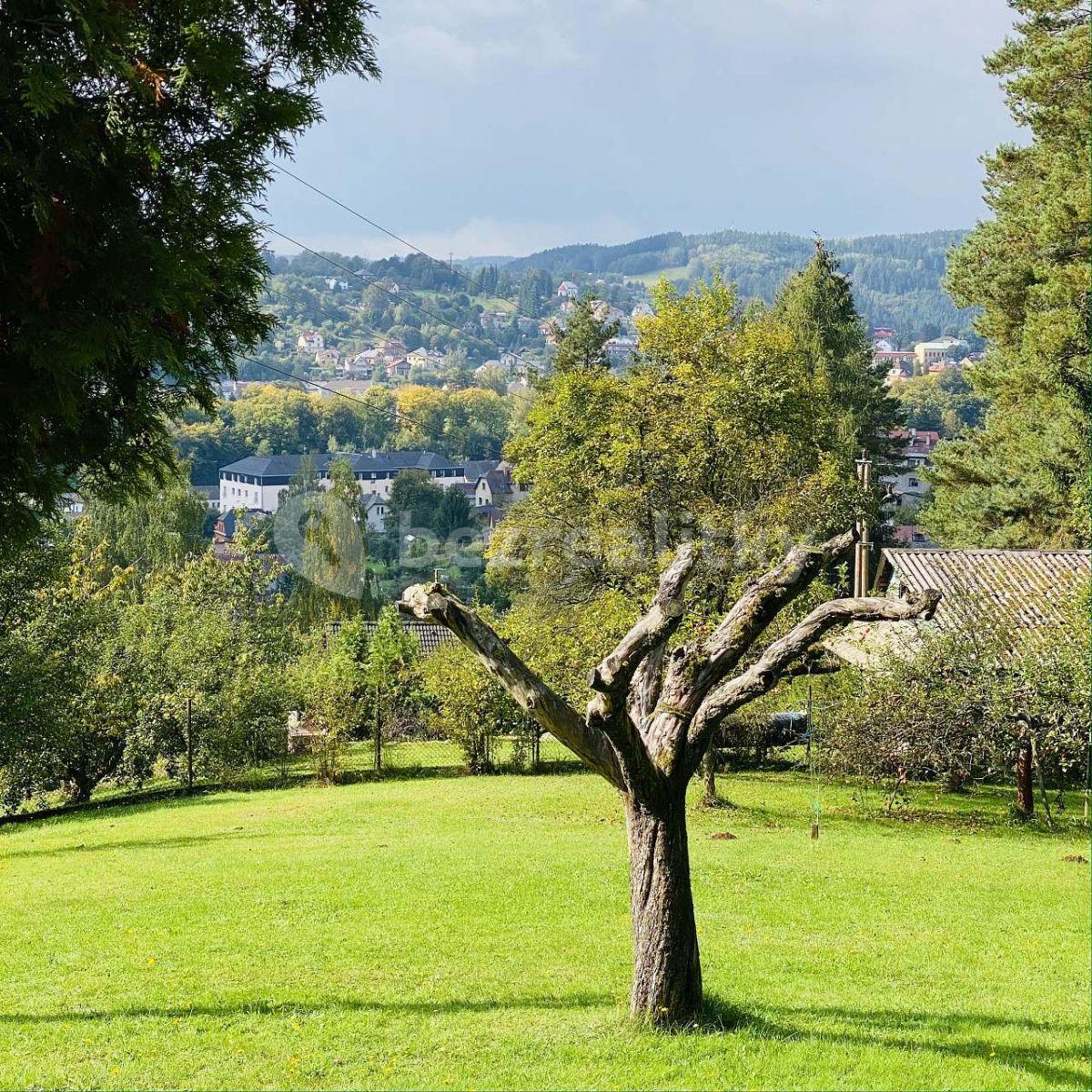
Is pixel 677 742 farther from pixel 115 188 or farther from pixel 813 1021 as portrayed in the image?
pixel 115 188

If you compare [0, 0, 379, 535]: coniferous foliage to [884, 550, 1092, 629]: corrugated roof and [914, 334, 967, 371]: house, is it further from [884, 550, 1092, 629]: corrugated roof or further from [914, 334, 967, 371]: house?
[914, 334, 967, 371]: house

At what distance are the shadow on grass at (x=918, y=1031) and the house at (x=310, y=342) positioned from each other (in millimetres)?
139739

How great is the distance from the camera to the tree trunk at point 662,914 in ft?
20.6

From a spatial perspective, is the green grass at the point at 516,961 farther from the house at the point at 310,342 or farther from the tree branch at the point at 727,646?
the house at the point at 310,342

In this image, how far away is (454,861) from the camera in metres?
13.1

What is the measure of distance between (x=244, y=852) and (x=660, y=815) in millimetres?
9278

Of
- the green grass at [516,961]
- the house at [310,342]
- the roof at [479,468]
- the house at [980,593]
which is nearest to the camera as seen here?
the green grass at [516,961]

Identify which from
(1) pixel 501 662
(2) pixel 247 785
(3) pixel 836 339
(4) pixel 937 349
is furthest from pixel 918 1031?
(4) pixel 937 349

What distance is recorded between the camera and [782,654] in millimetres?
6441

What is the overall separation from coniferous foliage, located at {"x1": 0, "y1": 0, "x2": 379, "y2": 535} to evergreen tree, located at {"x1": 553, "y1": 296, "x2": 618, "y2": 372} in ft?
133

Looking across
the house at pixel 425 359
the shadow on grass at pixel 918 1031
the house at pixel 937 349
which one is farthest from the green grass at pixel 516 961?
the house at pixel 937 349

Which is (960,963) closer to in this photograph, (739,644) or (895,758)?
(739,644)

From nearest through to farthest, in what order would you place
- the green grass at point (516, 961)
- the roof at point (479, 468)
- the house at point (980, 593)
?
the green grass at point (516, 961), the house at point (980, 593), the roof at point (479, 468)

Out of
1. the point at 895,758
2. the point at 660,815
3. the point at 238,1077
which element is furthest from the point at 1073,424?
the point at 238,1077
